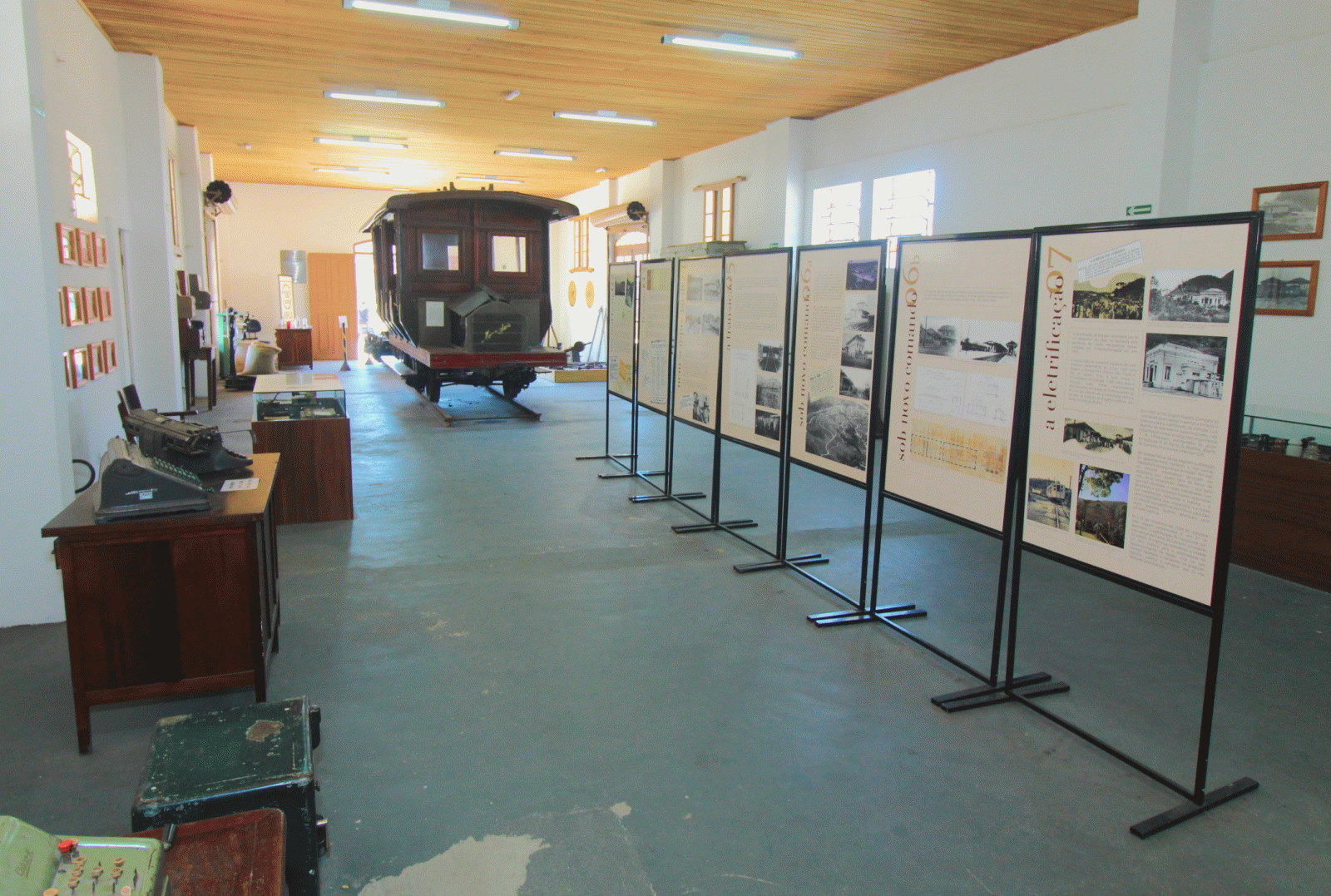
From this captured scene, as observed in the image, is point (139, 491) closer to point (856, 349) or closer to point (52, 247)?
point (52, 247)

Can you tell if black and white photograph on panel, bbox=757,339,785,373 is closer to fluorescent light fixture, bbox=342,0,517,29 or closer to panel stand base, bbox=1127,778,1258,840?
panel stand base, bbox=1127,778,1258,840

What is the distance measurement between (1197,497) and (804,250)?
94.1 inches

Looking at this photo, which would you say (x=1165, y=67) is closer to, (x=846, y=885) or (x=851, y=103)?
(x=851, y=103)

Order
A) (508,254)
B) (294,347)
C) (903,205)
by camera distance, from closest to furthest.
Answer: (903,205) < (508,254) < (294,347)

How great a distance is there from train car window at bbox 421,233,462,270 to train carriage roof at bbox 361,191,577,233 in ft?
1.36

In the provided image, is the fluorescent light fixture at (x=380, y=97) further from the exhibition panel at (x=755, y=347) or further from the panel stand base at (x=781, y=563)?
the panel stand base at (x=781, y=563)

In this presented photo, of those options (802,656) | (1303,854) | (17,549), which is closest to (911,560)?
(802,656)

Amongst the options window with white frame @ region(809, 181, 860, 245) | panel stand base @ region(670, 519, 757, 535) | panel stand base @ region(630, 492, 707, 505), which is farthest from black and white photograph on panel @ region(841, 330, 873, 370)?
window with white frame @ region(809, 181, 860, 245)

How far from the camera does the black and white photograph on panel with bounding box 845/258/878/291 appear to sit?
3.83 m

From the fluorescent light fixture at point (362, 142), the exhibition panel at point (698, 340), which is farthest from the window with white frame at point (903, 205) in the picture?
the fluorescent light fixture at point (362, 142)

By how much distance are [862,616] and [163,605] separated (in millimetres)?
3045

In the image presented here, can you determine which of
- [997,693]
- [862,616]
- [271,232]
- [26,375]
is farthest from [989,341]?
[271,232]

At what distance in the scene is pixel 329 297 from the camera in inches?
736

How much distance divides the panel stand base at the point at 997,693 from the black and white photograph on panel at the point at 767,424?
179cm
